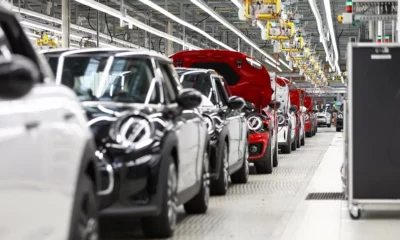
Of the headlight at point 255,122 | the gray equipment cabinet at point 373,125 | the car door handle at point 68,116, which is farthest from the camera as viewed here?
the headlight at point 255,122

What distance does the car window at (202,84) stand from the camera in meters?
10.4

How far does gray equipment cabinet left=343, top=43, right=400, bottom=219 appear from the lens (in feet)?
26.5

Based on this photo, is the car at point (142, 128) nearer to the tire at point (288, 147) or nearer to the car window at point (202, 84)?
the car window at point (202, 84)

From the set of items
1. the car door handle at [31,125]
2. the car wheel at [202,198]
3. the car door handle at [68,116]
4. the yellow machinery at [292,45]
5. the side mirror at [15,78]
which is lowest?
the car wheel at [202,198]

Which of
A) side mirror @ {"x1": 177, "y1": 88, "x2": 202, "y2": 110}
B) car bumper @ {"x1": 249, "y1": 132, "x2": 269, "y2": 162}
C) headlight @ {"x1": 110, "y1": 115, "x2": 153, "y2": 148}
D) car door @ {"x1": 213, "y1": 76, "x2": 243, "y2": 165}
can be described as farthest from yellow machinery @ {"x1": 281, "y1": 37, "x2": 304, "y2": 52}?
headlight @ {"x1": 110, "y1": 115, "x2": 153, "y2": 148}

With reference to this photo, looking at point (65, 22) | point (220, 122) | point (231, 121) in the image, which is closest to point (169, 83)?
point (220, 122)

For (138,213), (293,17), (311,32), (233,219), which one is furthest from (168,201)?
(311,32)

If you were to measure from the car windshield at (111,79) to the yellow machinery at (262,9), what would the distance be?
1333cm

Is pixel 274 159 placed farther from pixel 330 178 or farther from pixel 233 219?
pixel 233 219

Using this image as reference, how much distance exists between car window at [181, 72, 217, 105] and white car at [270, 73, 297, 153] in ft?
25.8

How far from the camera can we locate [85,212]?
4.35 m

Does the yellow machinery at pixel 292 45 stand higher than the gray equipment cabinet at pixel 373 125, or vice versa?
the yellow machinery at pixel 292 45

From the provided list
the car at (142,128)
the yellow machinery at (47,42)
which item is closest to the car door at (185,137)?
the car at (142,128)

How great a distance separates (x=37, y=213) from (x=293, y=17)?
26.8m
